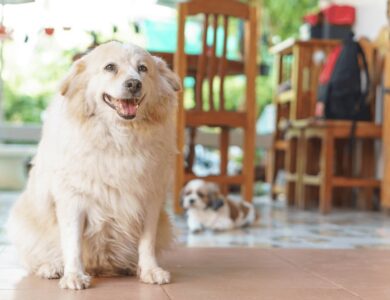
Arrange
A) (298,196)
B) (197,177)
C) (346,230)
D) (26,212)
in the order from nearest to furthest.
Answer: (26,212)
(346,230)
(197,177)
(298,196)

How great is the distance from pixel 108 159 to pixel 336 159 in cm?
402

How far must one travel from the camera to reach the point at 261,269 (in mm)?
2617

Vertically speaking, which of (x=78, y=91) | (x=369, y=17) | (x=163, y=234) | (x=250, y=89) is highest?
(x=369, y=17)

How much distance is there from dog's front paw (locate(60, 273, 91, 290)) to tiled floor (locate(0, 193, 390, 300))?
3 centimetres

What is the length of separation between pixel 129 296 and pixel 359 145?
4.08 meters

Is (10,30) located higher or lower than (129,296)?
higher

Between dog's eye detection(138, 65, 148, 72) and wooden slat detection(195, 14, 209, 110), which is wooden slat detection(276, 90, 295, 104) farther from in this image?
dog's eye detection(138, 65, 148, 72)

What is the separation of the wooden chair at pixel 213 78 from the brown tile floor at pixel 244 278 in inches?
60.9

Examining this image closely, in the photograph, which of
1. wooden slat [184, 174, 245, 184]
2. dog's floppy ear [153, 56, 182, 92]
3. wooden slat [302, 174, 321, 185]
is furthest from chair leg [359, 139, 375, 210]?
dog's floppy ear [153, 56, 182, 92]

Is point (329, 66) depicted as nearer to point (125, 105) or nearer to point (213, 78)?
point (213, 78)

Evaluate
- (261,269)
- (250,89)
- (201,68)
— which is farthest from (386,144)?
(261,269)

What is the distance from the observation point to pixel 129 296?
6.72 ft

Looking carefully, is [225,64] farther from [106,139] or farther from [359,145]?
[106,139]

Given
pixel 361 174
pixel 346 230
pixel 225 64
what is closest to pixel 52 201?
pixel 346 230
